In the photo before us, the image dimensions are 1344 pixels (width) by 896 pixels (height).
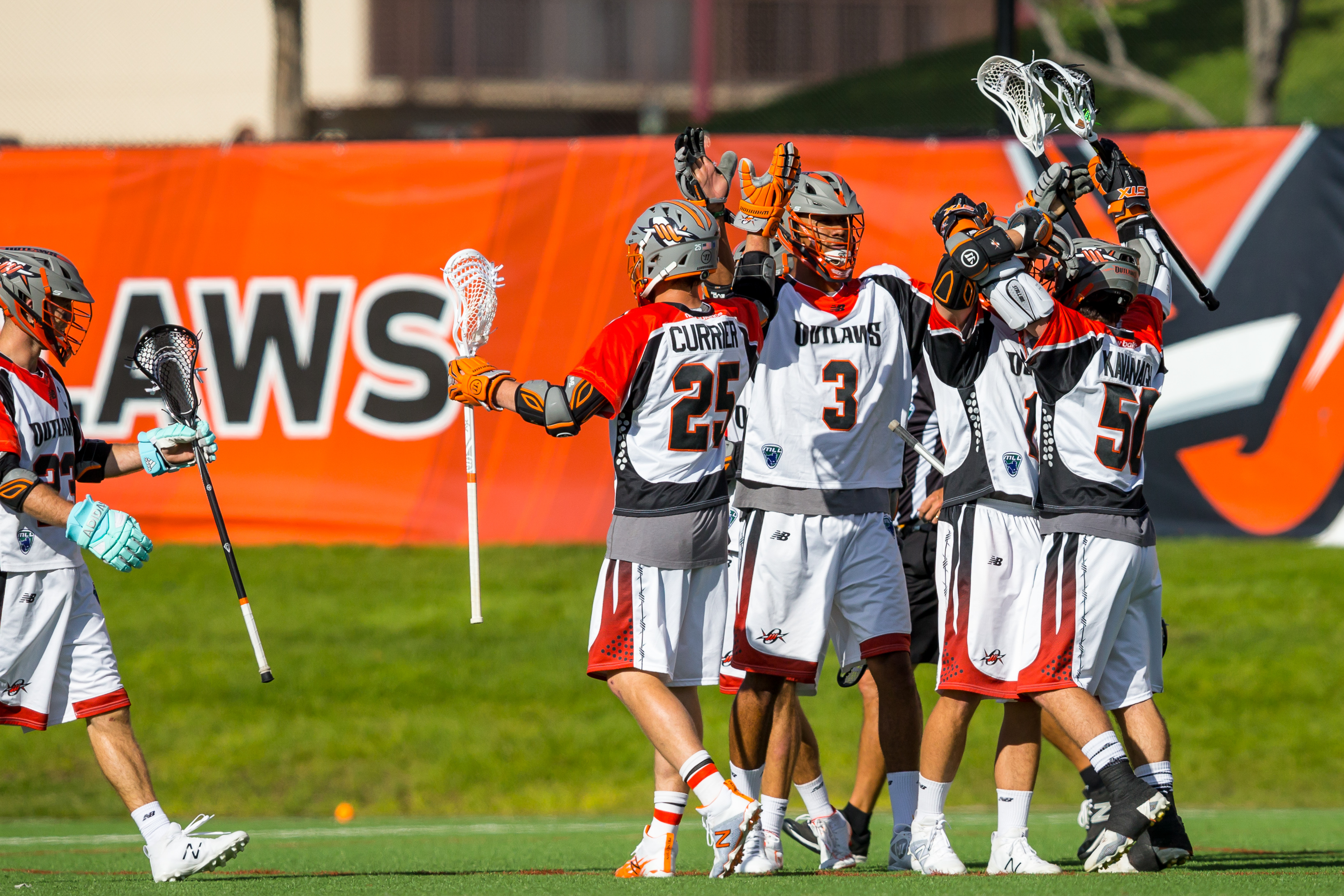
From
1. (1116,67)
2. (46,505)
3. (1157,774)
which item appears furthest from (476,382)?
(1116,67)

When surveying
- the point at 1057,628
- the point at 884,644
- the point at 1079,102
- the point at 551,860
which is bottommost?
the point at 551,860

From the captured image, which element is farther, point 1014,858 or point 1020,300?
point 1014,858

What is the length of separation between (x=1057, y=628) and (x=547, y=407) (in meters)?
2.04

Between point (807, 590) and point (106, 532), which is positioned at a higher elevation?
point (106, 532)

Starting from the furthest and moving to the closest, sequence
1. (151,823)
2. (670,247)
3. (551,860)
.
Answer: (551,860)
(670,247)
(151,823)

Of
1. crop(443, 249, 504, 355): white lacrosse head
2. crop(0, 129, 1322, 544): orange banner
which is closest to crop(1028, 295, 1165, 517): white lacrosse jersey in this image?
crop(443, 249, 504, 355): white lacrosse head

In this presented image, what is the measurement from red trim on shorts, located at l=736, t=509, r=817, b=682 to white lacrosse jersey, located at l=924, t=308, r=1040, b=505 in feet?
2.72

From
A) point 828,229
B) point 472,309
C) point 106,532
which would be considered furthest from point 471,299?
point 106,532

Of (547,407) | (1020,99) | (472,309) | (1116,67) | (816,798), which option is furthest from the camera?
(1116,67)

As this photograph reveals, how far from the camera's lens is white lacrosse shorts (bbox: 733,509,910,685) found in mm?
6277

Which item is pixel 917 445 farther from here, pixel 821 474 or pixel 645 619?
pixel 645 619

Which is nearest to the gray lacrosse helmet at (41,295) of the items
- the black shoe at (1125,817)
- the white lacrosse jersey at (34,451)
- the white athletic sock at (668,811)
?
the white lacrosse jersey at (34,451)

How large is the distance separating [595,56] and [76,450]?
18.0 m

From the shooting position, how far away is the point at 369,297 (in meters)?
11.7
